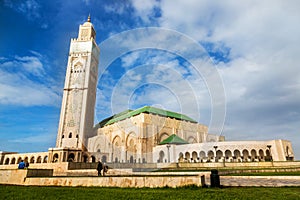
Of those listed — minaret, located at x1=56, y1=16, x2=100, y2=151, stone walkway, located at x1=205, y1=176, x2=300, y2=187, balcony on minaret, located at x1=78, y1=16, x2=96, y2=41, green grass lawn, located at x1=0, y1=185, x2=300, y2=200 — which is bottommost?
stone walkway, located at x1=205, y1=176, x2=300, y2=187

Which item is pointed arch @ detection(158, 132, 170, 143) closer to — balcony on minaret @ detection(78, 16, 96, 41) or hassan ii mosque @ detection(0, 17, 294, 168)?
hassan ii mosque @ detection(0, 17, 294, 168)

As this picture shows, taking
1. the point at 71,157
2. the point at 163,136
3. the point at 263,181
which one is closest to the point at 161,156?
the point at 163,136

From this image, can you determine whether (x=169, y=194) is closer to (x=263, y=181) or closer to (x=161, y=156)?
(x=263, y=181)

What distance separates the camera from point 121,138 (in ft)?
139

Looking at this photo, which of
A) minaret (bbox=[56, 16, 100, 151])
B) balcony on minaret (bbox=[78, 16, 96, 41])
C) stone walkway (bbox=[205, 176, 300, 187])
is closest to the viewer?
stone walkway (bbox=[205, 176, 300, 187])

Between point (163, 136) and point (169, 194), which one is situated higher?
point (163, 136)

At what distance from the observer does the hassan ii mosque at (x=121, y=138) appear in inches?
1268

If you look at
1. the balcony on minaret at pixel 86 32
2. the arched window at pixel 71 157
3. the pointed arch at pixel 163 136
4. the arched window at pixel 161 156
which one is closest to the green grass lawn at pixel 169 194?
the arched window at pixel 161 156

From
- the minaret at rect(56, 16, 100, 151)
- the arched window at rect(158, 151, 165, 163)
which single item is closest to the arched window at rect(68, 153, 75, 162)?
the minaret at rect(56, 16, 100, 151)

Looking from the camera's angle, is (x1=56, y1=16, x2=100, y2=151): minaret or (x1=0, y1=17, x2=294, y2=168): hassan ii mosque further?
(x1=56, y1=16, x2=100, y2=151): minaret

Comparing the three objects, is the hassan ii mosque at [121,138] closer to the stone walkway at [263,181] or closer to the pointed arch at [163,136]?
the pointed arch at [163,136]

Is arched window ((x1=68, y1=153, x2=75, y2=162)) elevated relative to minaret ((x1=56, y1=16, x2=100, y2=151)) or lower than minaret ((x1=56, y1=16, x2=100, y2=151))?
lower

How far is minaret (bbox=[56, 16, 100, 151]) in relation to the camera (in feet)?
150

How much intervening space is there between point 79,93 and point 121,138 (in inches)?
669
